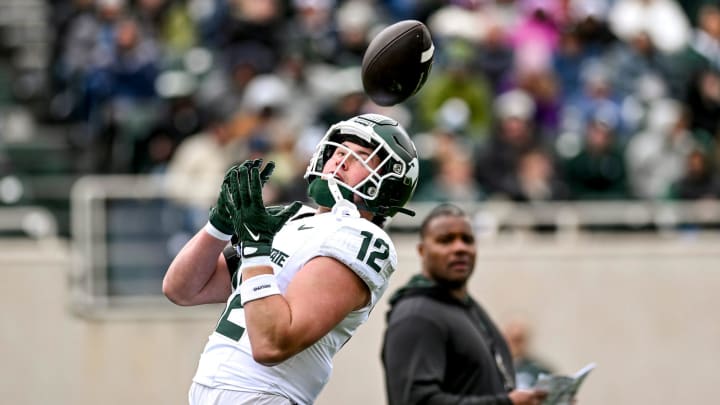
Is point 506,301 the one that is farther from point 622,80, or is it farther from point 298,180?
point 622,80

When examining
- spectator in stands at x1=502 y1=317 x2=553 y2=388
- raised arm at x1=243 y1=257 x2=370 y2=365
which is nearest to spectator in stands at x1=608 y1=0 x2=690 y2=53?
spectator in stands at x1=502 y1=317 x2=553 y2=388

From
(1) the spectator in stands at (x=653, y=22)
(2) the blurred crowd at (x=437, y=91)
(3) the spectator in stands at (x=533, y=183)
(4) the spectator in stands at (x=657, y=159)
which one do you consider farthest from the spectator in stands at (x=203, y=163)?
(1) the spectator in stands at (x=653, y=22)

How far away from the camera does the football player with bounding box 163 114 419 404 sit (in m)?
4.02

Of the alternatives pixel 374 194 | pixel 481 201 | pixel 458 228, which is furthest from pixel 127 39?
pixel 374 194

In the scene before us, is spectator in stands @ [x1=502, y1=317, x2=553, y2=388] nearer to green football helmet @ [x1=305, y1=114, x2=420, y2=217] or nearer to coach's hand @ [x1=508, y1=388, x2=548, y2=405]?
coach's hand @ [x1=508, y1=388, x2=548, y2=405]

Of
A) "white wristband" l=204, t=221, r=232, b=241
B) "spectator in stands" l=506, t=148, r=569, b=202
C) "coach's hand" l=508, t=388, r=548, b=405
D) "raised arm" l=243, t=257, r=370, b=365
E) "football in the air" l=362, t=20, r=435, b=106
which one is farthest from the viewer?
"spectator in stands" l=506, t=148, r=569, b=202

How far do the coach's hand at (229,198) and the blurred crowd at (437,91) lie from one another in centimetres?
593

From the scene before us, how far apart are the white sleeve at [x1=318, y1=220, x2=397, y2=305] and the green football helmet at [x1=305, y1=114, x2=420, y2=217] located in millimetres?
Answer: 136

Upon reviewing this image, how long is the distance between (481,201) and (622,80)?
2.39 meters

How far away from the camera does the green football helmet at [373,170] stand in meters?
4.36

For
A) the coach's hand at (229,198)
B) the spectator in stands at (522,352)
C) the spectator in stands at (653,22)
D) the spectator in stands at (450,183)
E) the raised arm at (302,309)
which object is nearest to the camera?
the raised arm at (302,309)

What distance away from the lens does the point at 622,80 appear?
40.4 ft

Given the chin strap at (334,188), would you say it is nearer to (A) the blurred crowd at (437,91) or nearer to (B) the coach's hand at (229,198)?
(B) the coach's hand at (229,198)

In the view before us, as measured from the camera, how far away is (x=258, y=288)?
4.00m
